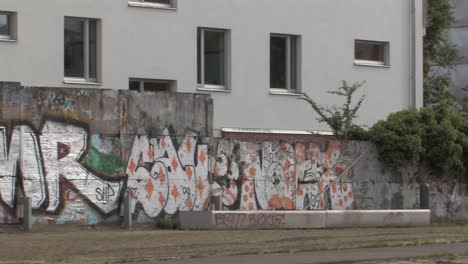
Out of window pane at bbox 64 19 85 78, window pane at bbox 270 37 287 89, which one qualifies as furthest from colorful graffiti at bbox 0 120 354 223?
window pane at bbox 270 37 287 89

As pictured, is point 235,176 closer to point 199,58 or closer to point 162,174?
point 162,174

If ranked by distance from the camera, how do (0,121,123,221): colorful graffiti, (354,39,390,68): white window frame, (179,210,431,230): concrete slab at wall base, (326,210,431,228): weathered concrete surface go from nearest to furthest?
(0,121,123,221): colorful graffiti < (179,210,431,230): concrete slab at wall base < (326,210,431,228): weathered concrete surface < (354,39,390,68): white window frame

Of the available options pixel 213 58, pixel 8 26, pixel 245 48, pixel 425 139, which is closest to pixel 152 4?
pixel 213 58

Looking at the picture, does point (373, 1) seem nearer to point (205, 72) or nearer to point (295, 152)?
point (205, 72)

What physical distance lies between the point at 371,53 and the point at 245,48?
5.52 metres

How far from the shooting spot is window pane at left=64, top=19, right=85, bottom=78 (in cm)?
3144

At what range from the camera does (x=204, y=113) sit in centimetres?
2477

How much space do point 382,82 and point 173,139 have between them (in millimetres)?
14295

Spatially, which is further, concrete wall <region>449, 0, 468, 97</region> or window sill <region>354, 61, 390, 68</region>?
concrete wall <region>449, 0, 468, 97</region>

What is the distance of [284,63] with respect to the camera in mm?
35219

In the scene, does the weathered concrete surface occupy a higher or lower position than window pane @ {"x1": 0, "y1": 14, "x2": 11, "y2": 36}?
lower

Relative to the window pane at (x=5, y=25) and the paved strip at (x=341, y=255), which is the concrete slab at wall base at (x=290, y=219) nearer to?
the paved strip at (x=341, y=255)

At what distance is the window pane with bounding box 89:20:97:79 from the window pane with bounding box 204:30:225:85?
375cm

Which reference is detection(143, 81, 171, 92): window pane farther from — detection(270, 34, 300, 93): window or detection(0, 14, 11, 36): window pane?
detection(0, 14, 11, 36): window pane
